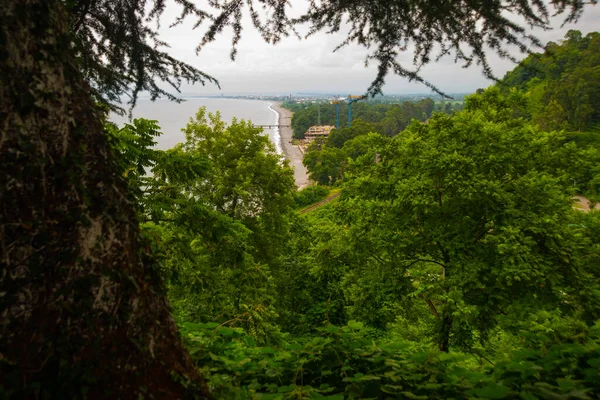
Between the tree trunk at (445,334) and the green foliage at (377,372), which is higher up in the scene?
the green foliage at (377,372)

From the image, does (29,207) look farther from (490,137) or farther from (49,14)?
(490,137)

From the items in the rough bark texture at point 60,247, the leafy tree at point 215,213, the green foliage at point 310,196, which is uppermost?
the rough bark texture at point 60,247

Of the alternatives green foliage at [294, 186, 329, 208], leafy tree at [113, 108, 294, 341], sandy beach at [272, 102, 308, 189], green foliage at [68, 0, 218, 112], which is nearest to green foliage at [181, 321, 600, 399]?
leafy tree at [113, 108, 294, 341]

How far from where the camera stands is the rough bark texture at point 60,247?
136 cm

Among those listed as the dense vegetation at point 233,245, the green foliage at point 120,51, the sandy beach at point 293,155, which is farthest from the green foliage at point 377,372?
the sandy beach at point 293,155

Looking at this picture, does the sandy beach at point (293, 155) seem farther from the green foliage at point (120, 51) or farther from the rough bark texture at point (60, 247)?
the rough bark texture at point (60, 247)

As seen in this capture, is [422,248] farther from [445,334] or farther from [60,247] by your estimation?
[60,247]

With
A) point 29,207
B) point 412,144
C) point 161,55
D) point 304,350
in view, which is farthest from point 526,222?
point 29,207

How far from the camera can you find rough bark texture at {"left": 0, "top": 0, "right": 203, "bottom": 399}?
1.36 m

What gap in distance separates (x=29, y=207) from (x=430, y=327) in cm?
903

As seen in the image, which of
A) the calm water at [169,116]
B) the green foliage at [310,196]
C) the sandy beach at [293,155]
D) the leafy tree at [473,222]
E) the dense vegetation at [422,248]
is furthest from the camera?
the sandy beach at [293,155]

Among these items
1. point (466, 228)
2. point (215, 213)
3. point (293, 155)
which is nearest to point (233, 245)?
point (215, 213)

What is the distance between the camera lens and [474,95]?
11000mm

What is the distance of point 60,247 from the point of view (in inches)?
56.6
